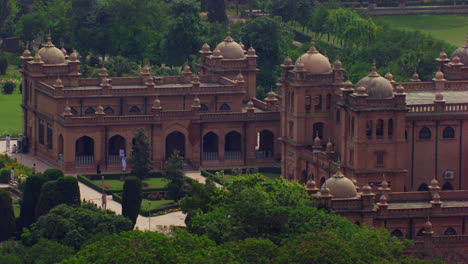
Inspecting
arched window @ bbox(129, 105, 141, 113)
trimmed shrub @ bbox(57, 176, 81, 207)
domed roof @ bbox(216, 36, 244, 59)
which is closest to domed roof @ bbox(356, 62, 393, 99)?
trimmed shrub @ bbox(57, 176, 81, 207)

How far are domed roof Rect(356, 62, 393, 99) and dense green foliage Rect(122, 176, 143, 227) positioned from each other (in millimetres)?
16538

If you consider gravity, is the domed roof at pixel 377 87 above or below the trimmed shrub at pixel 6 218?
above

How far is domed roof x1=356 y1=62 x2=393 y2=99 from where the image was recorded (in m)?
141

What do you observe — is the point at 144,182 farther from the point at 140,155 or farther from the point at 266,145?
the point at 266,145

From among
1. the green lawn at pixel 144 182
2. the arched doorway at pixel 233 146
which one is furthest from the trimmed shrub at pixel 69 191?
the arched doorway at pixel 233 146

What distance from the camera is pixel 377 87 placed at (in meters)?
141

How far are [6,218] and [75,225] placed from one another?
282 inches

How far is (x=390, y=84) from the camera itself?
466ft

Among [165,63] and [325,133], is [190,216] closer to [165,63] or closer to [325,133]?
[325,133]

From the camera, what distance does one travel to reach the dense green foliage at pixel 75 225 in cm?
13125

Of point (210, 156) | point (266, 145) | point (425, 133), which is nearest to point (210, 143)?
point (210, 156)

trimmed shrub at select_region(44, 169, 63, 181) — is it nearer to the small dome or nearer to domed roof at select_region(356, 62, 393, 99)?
domed roof at select_region(356, 62, 393, 99)

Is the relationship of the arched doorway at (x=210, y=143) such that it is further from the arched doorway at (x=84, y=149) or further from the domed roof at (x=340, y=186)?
the domed roof at (x=340, y=186)

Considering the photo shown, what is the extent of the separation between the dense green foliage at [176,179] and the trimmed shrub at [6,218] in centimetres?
1618
